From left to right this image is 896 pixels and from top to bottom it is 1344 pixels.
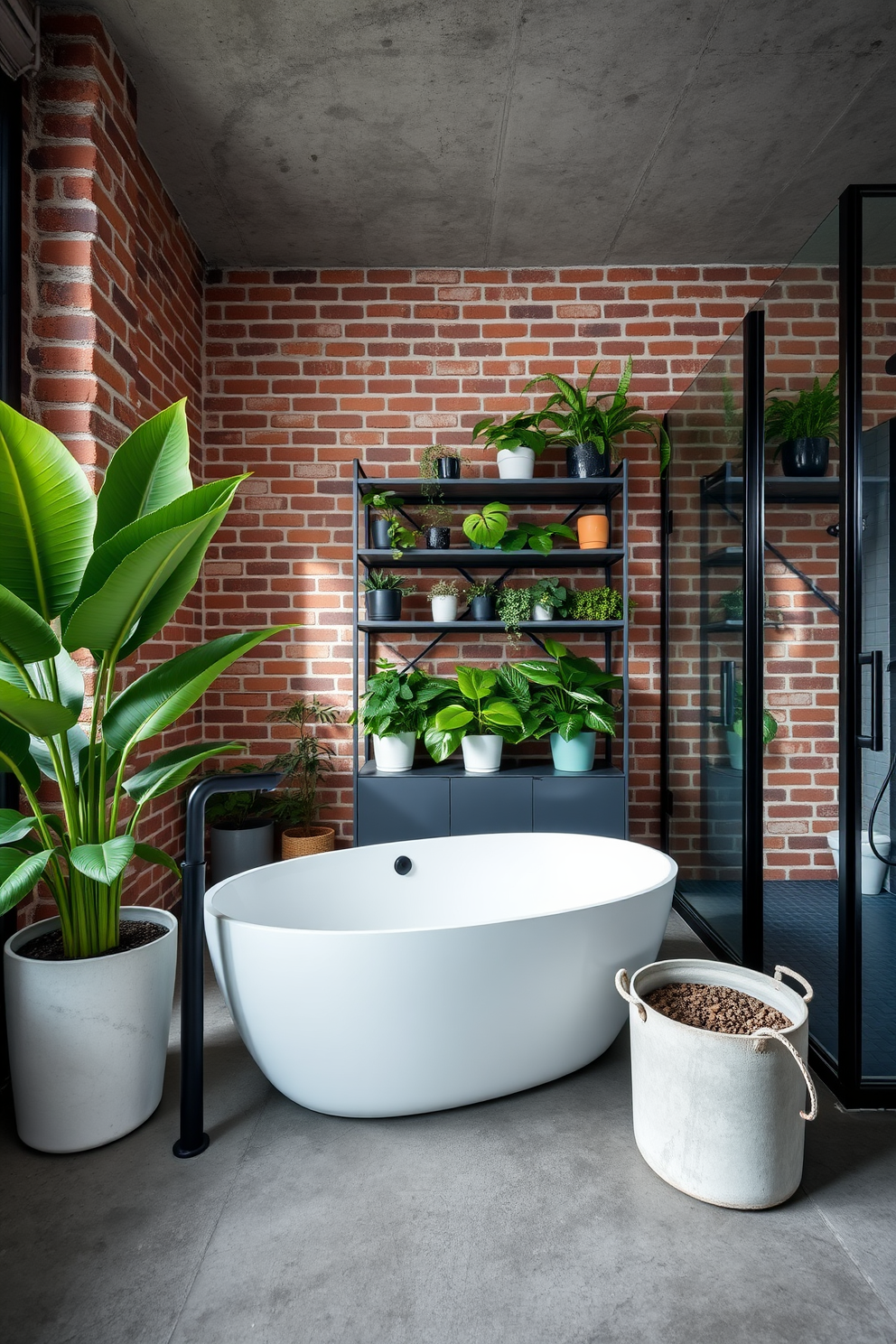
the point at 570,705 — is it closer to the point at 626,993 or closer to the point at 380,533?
A: the point at 380,533

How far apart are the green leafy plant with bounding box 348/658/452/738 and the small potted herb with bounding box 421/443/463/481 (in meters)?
0.77

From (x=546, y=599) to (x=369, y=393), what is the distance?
1.20m

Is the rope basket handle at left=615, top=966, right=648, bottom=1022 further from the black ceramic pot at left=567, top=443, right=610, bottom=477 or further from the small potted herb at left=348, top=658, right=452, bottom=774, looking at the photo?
the black ceramic pot at left=567, top=443, right=610, bottom=477

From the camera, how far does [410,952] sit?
4.97 ft

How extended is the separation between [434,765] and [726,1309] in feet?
6.61

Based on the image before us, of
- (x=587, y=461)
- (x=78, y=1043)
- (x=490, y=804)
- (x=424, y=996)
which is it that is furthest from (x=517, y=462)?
(x=78, y=1043)

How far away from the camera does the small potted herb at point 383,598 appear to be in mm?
2916

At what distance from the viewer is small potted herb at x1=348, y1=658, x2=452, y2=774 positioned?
2799mm

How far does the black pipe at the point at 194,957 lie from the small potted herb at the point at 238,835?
1259 millimetres

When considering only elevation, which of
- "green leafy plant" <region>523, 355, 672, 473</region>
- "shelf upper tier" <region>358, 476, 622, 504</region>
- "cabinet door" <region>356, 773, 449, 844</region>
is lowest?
"cabinet door" <region>356, 773, 449, 844</region>

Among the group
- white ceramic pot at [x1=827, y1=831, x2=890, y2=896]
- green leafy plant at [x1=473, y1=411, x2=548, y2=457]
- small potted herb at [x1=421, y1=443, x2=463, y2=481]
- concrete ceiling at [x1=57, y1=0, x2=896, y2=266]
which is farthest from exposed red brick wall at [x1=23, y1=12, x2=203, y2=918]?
white ceramic pot at [x1=827, y1=831, x2=890, y2=896]

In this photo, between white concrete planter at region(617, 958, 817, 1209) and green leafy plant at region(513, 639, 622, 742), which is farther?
green leafy plant at region(513, 639, 622, 742)

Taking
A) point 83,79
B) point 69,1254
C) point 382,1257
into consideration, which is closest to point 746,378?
point 83,79

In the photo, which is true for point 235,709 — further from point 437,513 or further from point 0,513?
point 0,513
